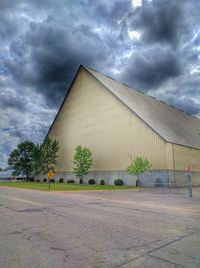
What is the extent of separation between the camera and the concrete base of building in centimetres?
3116

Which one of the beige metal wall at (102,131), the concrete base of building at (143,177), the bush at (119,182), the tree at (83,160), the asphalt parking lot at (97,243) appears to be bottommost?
the asphalt parking lot at (97,243)

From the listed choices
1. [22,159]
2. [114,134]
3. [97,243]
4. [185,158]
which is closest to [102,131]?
[114,134]

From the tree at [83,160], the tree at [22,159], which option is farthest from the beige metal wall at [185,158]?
the tree at [22,159]

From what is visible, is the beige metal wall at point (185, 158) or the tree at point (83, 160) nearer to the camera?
the beige metal wall at point (185, 158)

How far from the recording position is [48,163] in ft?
173

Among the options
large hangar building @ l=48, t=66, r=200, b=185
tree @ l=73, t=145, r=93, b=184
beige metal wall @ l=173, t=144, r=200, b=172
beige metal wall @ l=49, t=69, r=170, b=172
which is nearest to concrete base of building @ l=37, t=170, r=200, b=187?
large hangar building @ l=48, t=66, r=200, b=185

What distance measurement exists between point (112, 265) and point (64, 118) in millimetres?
50280

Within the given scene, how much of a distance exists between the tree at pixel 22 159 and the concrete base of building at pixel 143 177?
58.1 ft

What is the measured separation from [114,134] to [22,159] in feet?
126

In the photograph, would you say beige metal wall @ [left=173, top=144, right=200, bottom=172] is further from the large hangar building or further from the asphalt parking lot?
the asphalt parking lot

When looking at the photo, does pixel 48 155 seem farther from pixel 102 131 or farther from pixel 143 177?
pixel 143 177

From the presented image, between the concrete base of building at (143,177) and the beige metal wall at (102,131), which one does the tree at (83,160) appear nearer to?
the beige metal wall at (102,131)

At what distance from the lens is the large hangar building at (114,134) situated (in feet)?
113

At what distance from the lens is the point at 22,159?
69000 millimetres
